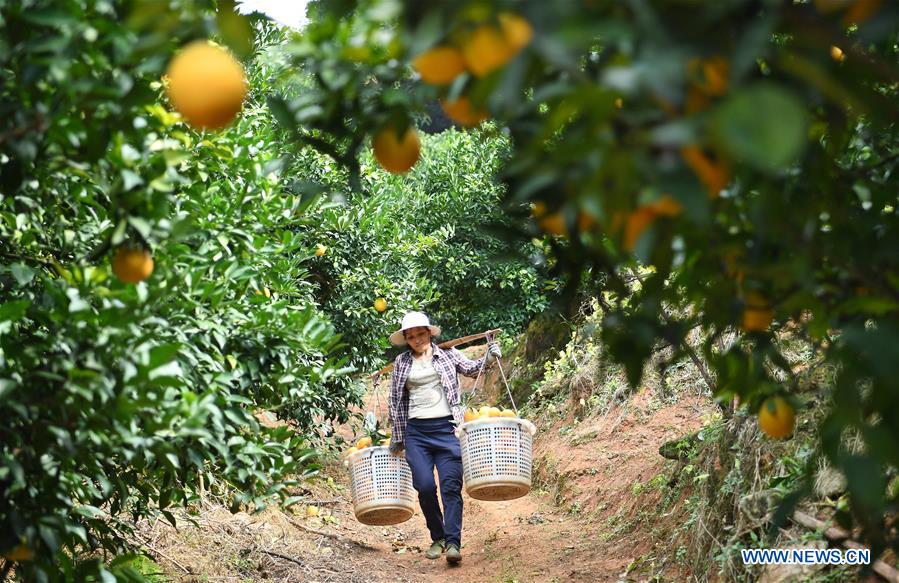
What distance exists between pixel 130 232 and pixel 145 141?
21 centimetres

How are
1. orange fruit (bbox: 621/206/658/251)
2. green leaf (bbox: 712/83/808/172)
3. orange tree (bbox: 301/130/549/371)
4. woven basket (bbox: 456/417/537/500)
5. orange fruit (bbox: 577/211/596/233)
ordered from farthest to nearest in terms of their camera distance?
orange tree (bbox: 301/130/549/371) < woven basket (bbox: 456/417/537/500) < orange fruit (bbox: 577/211/596/233) < orange fruit (bbox: 621/206/658/251) < green leaf (bbox: 712/83/808/172)

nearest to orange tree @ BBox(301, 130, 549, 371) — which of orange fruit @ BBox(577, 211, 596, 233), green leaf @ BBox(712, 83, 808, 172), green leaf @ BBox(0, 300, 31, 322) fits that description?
green leaf @ BBox(0, 300, 31, 322)

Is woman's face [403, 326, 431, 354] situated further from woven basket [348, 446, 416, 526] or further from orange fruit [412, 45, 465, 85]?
orange fruit [412, 45, 465, 85]

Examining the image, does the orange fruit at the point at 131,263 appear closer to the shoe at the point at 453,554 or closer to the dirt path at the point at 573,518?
the dirt path at the point at 573,518

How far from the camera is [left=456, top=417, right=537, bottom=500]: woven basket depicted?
5.03 m

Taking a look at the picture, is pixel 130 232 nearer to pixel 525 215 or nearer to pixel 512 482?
pixel 525 215

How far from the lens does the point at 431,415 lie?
5.77m

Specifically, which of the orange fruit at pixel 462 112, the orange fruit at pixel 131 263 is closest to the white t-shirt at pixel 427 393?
the orange fruit at pixel 131 263

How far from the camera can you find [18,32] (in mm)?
1843

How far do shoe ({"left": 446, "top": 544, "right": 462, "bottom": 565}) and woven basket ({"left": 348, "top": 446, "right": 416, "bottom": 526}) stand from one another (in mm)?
348

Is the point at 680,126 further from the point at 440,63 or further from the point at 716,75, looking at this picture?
the point at 440,63

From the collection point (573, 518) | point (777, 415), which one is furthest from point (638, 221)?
point (573, 518)

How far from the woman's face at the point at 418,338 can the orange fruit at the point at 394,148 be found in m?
4.13

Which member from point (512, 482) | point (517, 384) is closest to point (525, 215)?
point (512, 482)
